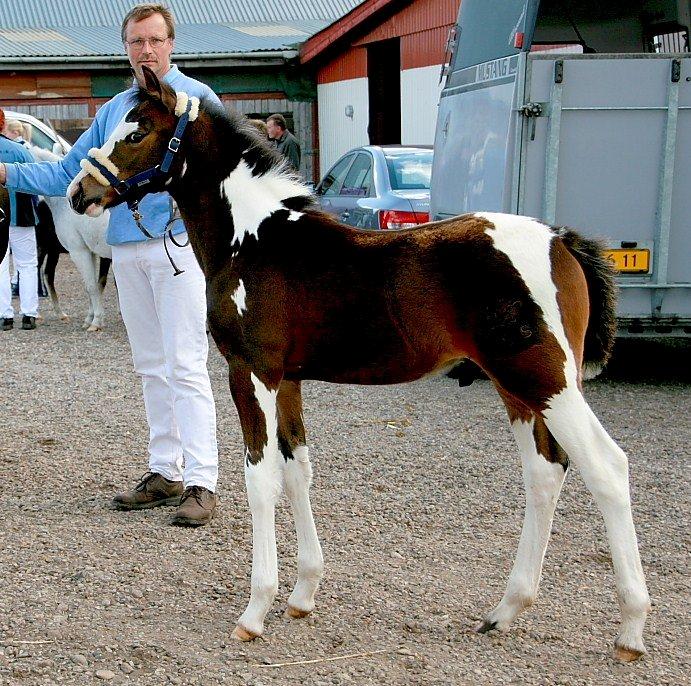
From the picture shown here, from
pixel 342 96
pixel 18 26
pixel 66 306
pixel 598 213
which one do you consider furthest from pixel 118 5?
pixel 598 213

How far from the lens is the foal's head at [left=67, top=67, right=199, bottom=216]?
4129 mm

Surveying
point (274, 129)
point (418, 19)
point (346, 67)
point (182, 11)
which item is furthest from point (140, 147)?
point (182, 11)

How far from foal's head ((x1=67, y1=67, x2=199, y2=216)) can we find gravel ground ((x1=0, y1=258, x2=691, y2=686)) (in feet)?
5.44

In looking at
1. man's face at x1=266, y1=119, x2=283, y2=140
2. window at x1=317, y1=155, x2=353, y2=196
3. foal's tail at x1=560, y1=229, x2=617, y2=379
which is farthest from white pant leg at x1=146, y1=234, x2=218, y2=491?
man's face at x1=266, y1=119, x2=283, y2=140

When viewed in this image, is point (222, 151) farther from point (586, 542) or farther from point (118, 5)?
point (118, 5)

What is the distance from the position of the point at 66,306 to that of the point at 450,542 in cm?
987

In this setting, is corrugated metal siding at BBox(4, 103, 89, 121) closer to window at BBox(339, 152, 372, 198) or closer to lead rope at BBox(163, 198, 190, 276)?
window at BBox(339, 152, 372, 198)

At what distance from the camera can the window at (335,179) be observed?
504 inches

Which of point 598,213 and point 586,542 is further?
point 598,213

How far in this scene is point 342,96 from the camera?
906 inches

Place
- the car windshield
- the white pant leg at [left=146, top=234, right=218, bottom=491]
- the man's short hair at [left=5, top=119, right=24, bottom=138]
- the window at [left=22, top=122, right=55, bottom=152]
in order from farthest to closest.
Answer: the window at [left=22, top=122, right=55, bottom=152] < the man's short hair at [left=5, top=119, right=24, bottom=138] < the car windshield < the white pant leg at [left=146, top=234, right=218, bottom=491]

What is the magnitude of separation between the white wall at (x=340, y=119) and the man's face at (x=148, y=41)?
56.4ft

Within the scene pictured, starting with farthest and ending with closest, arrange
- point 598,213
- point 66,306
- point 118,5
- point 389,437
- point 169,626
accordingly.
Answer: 1. point 118,5
2. point 66,306
3. point 598,213
4. point 389,437
5. point 169,626

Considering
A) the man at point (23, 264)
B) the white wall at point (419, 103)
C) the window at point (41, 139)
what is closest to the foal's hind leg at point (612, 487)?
the man at point (23, 264)
